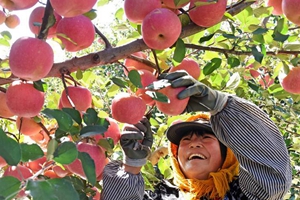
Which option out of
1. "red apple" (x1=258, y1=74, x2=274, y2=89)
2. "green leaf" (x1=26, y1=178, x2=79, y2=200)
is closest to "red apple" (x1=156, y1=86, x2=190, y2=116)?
"green leaf" (x1=26, y1=178, x2=79, y2=200)

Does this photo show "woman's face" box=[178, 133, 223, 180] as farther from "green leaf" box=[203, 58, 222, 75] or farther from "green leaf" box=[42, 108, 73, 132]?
"green leaf" box=[42, 108, 73, 132]

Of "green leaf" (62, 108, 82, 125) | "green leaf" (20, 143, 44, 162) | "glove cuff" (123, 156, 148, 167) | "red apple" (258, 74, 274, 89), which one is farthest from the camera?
"red apple" (258, 74, 274, 89)

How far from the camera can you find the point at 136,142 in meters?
1.50

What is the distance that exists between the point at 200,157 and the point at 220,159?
93mm

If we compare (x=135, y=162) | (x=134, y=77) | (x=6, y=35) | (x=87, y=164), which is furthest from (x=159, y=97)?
(x=135, y=162)

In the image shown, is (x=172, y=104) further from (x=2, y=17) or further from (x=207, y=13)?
(x=2, y=17)

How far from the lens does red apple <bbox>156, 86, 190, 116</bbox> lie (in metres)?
1.15

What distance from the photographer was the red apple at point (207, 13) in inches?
39.2

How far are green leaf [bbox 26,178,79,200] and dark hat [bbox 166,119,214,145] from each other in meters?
1.12

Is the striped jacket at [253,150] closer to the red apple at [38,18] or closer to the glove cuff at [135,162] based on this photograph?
the glove cuff at [135,162]

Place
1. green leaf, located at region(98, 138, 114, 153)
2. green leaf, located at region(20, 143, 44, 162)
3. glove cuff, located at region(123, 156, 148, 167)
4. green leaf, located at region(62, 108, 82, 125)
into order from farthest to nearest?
glove cuff, located at region(123, 156, 148, 167) < green leaf, located at region(98, 138, 114, 153) < green leaf, located at region(62, 108, 82, 125) < green leaf, located at region(20, 143, 44, 162)

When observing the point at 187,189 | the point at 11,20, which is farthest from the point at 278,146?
the point at 11,20

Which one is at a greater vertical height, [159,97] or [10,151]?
[10,151]

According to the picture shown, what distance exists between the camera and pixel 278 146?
5.26 ft
